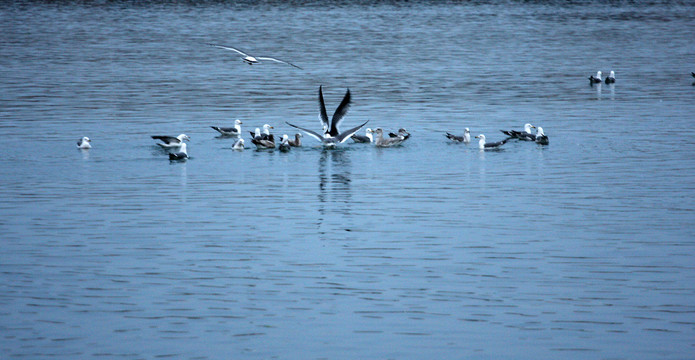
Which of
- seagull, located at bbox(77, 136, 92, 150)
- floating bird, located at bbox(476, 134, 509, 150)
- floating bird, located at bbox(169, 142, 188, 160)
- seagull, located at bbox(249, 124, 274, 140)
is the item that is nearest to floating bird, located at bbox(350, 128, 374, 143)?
seagull, located at bbox(249, 124, 274, 140)

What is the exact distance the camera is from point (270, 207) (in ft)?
82.7

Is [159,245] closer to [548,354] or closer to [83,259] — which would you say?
[83,259]

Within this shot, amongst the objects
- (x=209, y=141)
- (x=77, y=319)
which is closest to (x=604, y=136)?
(x=209, y=141)

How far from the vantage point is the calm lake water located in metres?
16.5

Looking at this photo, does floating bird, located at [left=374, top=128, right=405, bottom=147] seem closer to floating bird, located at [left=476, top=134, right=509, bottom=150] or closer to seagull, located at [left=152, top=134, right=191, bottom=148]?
floating bird, located at [left=476, top=134, right=509, bottom=150]

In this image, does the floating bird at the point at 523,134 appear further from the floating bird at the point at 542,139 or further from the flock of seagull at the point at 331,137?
the floating bird at the point at 542,139

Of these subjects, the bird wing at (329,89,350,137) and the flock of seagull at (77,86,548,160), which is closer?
the flock of seagull at (77,86,548,160)

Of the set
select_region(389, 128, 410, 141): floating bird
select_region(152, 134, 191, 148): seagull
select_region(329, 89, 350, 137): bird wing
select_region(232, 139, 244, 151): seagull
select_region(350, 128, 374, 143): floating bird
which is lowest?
select_region(350, 128, 374, 143): floating bird

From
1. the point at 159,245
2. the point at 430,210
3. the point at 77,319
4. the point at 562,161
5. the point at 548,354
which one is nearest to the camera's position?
the point at 548,354

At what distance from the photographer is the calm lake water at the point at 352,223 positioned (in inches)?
648

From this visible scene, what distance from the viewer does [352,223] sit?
2367 centimetres

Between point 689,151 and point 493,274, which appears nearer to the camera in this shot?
point 493,274

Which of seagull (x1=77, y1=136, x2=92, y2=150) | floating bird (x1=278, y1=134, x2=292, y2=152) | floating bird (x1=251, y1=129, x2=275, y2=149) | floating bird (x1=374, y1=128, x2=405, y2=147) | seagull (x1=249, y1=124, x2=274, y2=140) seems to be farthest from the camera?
seagull (x1=249, y1=124, x2=274, y2=140)

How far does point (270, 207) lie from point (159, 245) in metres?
4.07
